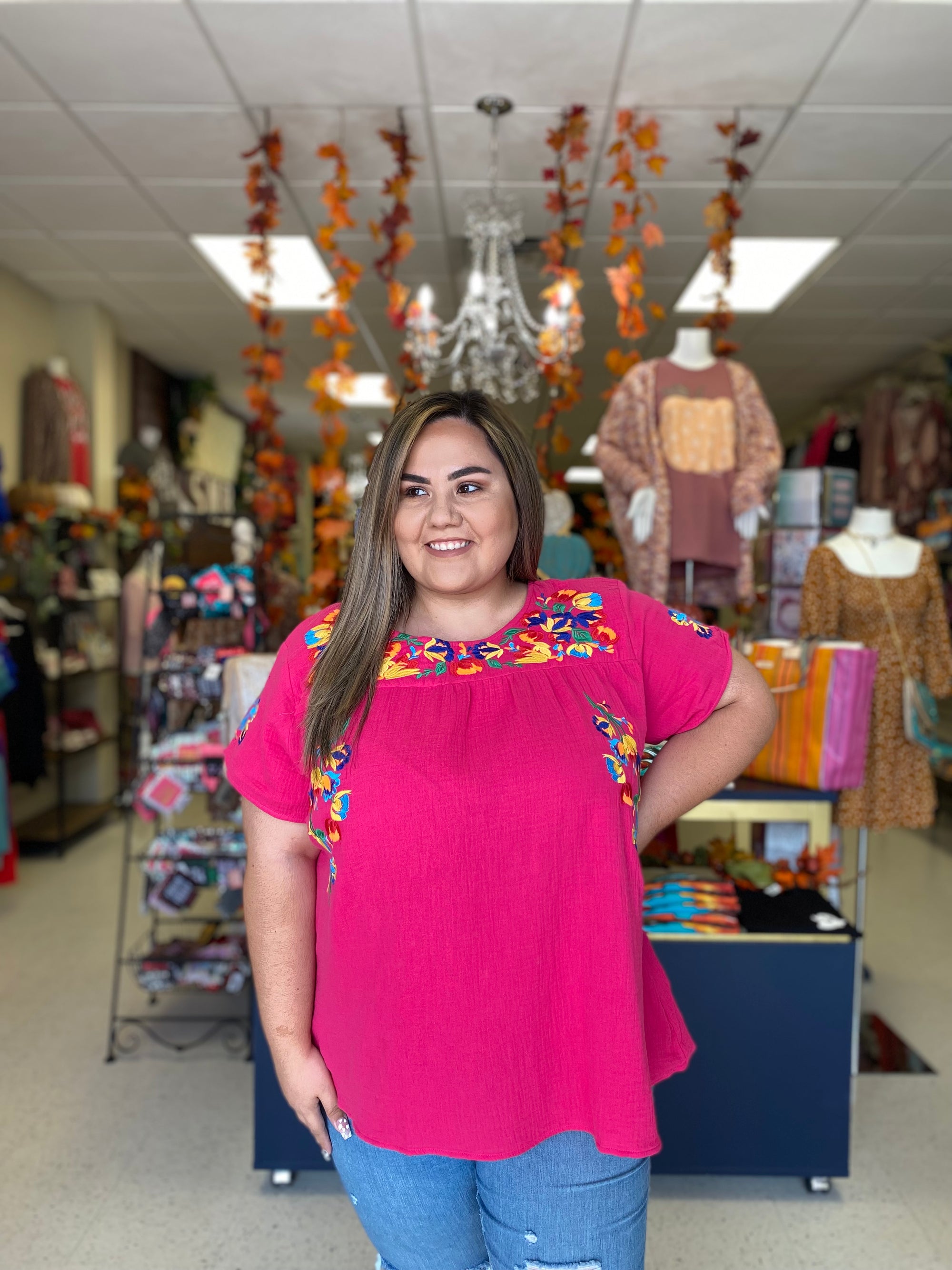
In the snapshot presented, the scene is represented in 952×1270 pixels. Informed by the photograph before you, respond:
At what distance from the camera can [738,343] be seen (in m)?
6.63

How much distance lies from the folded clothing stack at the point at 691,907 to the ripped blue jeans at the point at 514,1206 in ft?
3.49

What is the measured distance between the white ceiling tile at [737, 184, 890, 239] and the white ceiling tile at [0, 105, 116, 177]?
2707mm

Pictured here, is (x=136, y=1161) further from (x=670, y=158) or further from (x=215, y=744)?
(x=670, y=158)

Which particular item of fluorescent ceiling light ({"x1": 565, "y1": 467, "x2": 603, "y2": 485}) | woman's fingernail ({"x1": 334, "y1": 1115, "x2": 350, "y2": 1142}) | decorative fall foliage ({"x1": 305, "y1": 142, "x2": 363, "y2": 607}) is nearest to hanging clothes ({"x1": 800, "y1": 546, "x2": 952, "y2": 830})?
decorative fall foliage ({"x1": 305, "y1": 142, "x2": 363, "y2": 607})

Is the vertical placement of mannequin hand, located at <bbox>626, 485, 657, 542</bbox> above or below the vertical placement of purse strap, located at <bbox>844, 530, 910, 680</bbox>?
above

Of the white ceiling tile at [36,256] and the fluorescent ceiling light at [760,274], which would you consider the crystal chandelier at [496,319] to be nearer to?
the fluorescent ceiling light at [760,274]

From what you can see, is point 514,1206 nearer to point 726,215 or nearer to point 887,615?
point 887,615

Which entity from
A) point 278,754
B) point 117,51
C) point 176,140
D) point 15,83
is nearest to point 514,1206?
point 278,754

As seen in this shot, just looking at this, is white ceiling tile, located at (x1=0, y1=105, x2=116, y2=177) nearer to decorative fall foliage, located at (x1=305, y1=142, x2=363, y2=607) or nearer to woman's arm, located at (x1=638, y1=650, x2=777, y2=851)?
decorative fall foliage, located at (x1=305, y1=142, x2=363, y2=607)

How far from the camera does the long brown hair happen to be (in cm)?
120

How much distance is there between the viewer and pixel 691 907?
2.28 m

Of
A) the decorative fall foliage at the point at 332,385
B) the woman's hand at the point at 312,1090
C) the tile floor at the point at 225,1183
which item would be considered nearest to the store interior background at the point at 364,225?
the tile floor at the point at 225,1183

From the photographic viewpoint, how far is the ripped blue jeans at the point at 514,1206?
113 cm

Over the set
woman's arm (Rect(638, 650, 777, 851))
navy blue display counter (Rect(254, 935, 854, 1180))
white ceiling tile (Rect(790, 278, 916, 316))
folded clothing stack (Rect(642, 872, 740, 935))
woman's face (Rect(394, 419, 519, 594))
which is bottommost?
navy blue display counter (Rect(254, 935, 854, 1180))
